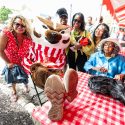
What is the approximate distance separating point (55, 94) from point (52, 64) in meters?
0.59

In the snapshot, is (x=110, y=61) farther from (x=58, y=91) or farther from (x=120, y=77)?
(x=58, y=91)

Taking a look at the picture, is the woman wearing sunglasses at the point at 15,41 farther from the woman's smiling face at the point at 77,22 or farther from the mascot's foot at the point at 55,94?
the mascot's foot at the point at 55,94

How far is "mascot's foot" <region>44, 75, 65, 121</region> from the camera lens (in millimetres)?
999

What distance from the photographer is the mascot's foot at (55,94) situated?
1.00 metres

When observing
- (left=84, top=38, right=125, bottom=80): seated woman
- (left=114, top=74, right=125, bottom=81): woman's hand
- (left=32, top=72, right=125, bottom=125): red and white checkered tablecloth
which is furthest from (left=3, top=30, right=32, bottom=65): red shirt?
(left=114, top=74, right=125, bottom=81): woman's hand

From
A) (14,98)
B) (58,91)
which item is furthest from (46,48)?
(14,98)

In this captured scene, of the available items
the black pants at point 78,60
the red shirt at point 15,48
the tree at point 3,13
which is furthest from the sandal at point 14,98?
the tree at point 3,13

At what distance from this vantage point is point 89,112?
1.14 m

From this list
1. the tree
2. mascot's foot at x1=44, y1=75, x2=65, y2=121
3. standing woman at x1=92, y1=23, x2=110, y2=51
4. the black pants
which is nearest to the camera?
mascot's foot at x1=44, y1=75, x2=65, y2=121

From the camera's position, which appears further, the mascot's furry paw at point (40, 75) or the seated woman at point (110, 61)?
the seated woman at point (110, 61)

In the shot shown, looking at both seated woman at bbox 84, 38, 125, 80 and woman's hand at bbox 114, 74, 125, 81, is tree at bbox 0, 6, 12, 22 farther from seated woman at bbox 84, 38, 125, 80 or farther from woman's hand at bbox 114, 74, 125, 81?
woman's hand at bbox 114, 74, 125, 81

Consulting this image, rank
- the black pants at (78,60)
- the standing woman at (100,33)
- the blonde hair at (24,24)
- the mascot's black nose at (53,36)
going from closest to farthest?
the mascot's black nose at (53,36)
the blonde hair at (24,24)
the standing woman at (100,33)
the black pants at (78,60)

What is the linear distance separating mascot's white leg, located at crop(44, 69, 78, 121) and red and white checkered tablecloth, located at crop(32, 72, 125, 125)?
6cm

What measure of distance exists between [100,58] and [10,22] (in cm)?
112
